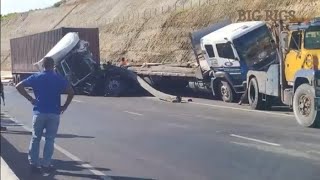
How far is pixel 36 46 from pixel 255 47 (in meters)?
20.4

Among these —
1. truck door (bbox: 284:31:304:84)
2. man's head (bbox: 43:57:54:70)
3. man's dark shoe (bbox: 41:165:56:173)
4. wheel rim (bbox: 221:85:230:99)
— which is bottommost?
wheel rim (bbox: 221:85:230:99)

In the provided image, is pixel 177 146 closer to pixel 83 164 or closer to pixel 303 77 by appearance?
pixel 83 164

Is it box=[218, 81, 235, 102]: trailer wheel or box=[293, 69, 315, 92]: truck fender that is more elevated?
box=[293, 69, 315, 92]: truck fender

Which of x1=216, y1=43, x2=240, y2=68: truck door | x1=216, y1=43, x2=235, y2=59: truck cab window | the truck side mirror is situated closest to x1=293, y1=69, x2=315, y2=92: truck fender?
the truck side mirror

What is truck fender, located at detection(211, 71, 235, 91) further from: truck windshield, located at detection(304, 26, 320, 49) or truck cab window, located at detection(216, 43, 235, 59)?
truck windshield, located at detection(304, 26, 320, 49)

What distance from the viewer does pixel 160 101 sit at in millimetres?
28234

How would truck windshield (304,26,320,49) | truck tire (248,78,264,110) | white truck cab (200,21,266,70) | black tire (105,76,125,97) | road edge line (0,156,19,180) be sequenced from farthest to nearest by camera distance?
black tire (105,76,125,97) → white truck cab (200,21,266,70) → truck tire (248,78,264,110) → truck windshield (304,26,320,49) → road edge line (0,156,19,180)

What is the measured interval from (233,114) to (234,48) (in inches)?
177

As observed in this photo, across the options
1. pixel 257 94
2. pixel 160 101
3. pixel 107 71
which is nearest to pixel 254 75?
pixel 257 94

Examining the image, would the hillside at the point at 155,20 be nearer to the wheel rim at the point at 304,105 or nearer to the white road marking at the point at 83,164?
the wheel rim at the point at 304,105

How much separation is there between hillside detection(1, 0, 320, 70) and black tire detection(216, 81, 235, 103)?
35.7 feet

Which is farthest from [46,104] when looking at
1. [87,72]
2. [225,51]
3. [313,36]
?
[87,72]

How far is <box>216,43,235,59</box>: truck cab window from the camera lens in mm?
24781

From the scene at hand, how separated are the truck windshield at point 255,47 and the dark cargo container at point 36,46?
11.7 meters
